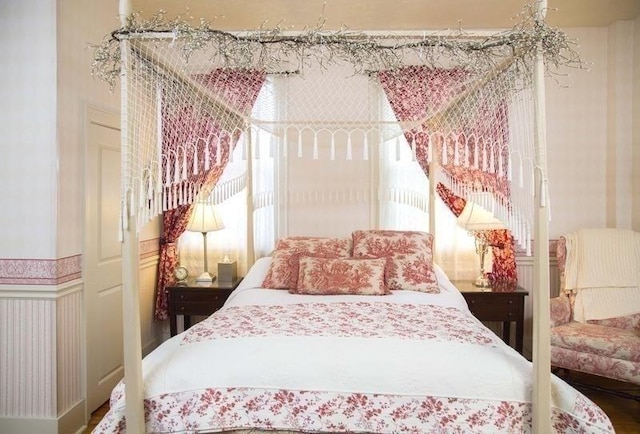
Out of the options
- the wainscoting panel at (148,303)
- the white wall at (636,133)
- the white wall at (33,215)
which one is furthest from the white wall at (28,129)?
the white wall at (636,133)

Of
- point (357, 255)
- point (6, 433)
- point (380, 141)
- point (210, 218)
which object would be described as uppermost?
point (380, 141)

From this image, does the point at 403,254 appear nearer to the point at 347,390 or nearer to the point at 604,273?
the point at 604,273

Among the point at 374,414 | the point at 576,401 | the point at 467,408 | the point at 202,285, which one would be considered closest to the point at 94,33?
the point at 202,285

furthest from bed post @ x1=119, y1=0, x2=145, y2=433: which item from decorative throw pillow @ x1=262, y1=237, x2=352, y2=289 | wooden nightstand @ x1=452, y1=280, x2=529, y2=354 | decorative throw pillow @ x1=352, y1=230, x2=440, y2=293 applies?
wooden nightstand @ x1=452, y1=280, x2=529, y2=354

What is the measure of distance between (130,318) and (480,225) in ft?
8.88

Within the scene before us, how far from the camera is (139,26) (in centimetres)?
205

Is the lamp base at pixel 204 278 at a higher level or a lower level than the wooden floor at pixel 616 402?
higher

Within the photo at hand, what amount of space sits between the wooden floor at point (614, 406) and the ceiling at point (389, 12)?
2680mm

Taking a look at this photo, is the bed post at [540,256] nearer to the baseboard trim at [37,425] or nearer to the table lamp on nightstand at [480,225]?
the table lamp on nightstand at [480,225]

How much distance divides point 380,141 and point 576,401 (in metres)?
2.55

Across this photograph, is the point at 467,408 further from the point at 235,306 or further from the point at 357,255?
the point at 357,255

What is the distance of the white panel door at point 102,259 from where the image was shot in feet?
10.4

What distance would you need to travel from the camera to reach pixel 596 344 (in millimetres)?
3170

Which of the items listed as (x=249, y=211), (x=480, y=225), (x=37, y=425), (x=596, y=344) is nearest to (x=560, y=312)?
(x=596, y=344)
